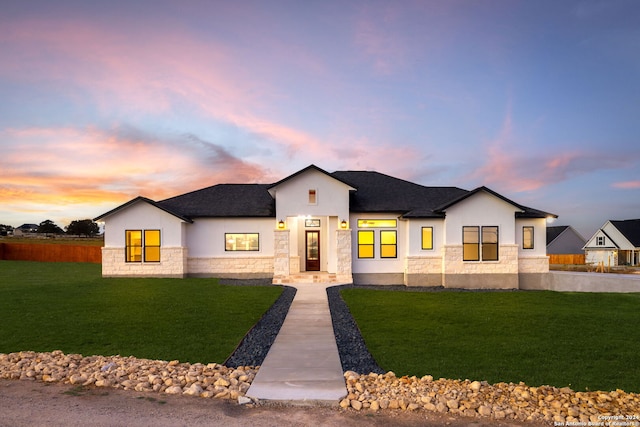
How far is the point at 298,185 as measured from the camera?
2147 centimetres

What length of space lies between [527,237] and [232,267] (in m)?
16.8

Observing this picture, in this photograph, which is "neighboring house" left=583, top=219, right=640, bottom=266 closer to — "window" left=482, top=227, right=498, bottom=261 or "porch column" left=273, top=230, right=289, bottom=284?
"window" left=482, top=227, right=498, bottom=261

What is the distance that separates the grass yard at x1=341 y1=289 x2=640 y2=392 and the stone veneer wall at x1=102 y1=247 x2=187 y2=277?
1039cm

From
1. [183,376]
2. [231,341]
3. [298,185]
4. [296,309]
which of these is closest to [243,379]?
[183,376]

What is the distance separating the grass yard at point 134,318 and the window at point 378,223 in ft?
23.2

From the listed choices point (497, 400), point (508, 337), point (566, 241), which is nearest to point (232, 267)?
point (508, 337)

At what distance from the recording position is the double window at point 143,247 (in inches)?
861

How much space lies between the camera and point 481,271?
21375mm

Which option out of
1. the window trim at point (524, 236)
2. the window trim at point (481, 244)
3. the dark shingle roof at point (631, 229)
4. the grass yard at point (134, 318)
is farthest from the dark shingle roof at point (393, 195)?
the dark shingle roof at point (631, 229)

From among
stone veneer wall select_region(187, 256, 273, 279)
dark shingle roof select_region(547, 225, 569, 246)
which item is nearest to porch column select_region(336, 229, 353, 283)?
stone veneer wall select_region(187, 256, 273, 279)

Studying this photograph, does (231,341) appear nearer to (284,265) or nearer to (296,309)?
(296,309)

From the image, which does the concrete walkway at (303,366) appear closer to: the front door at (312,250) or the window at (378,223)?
the window at (378,223)

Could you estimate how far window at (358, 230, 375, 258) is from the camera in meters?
22.1

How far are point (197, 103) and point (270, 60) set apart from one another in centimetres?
478
